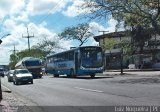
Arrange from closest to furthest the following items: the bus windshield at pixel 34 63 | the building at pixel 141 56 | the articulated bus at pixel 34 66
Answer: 1. the articulated bus at pixel 34 66
2. the bus windshield at pixel 34 63
3. the building at pixel 141 56

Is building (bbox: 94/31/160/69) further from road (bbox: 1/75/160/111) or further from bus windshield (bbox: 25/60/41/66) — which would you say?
road (bbox: 1/75/160/111)

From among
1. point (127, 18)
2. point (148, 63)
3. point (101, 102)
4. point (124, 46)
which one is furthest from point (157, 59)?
point (101, 102)

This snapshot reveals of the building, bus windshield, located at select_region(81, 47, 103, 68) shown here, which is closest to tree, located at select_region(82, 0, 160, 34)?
bus windshield, located at select_region(81, 47, 103, 68)

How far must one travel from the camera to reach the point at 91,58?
1820 inches

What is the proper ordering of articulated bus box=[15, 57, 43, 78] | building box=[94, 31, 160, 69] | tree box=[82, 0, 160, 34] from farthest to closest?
building box=[94, 31, 160, 69], articulated bus box=[15, 57, 43, 78], tree box=[82, 0, 160, 34]

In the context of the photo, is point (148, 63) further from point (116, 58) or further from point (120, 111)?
point (120, 111)

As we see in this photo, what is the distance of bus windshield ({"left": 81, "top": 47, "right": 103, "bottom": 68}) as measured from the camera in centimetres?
4612

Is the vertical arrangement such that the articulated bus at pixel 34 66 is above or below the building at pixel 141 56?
below

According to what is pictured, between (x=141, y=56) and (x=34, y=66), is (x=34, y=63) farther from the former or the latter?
(x=141, y=56)

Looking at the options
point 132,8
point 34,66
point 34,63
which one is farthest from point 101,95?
point 34,63

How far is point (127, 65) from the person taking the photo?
86.5 metres

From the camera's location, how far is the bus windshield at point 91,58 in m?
46.1

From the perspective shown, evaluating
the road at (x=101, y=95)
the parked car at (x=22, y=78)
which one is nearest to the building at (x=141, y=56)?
the parked car at (x=22, y=78)

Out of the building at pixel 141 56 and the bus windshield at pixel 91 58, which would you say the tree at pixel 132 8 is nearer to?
the bus windshield at pixel 91 58
